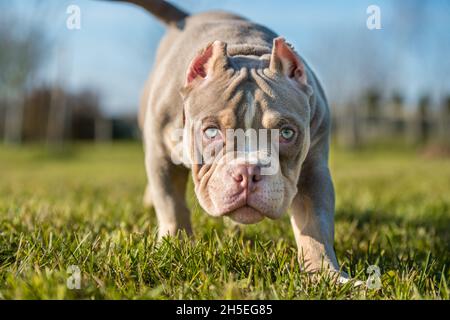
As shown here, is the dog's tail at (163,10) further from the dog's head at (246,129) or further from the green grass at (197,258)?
the dog's head at (246,129)

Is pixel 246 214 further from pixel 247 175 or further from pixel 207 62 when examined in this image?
pixel 207 62

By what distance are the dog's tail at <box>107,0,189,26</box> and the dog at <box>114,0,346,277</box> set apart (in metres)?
0.77

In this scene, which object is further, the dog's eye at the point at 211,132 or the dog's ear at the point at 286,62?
the dog's ear at the point at 286,62

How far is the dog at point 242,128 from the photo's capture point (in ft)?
7.64

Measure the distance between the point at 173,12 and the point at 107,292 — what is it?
8.64 ft

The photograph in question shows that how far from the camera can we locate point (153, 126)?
3127 mm

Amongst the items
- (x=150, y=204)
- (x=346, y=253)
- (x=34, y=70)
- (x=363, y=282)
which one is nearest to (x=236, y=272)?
(x=363, y=282)

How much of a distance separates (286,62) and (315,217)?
796 mm

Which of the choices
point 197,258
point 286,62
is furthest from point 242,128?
point 197,258

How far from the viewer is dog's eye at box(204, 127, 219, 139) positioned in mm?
2383

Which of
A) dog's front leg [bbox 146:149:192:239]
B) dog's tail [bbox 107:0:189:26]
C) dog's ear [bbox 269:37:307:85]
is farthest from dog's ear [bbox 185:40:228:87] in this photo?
dog's tail [bbox 107:0:189:26]

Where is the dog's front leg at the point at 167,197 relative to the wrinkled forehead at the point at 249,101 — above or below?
below

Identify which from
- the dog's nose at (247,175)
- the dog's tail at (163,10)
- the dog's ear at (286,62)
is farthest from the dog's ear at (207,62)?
the dog's tail at (163,10)

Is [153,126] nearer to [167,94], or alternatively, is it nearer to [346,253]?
[167,94]
